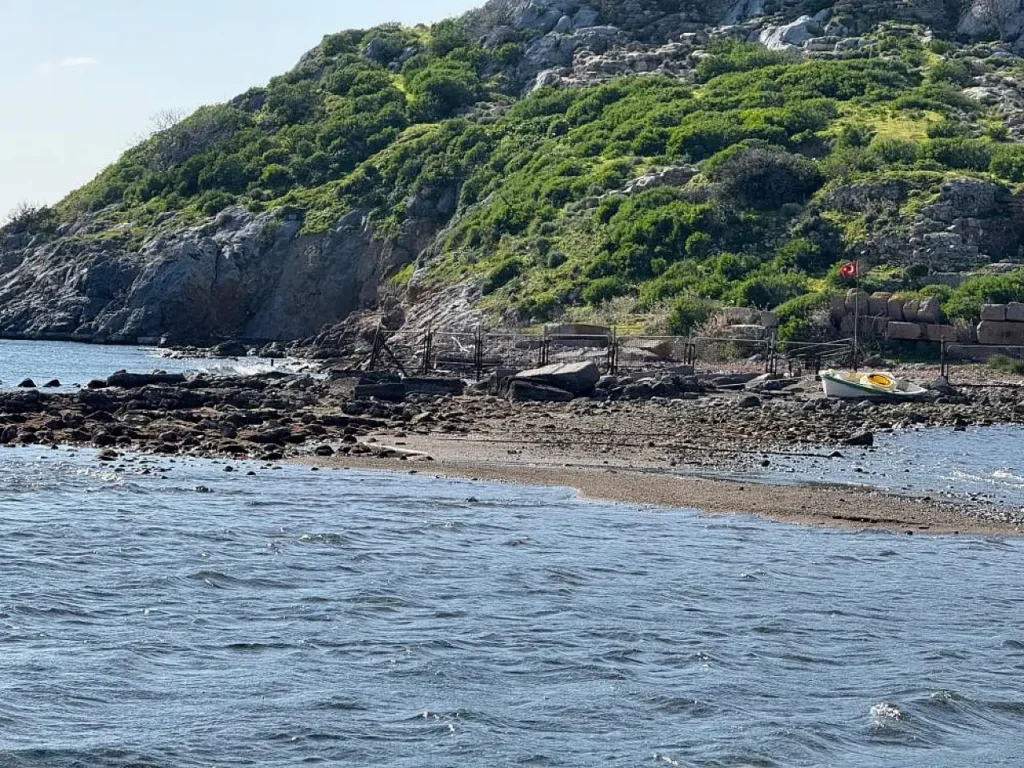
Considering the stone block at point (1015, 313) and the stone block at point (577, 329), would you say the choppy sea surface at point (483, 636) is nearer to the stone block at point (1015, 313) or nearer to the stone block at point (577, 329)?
the stone block at point (1015, 313)

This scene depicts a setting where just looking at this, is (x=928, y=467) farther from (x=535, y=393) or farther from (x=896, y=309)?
(x=896, y=309)

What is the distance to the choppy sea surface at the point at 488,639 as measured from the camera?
1152 centimetres

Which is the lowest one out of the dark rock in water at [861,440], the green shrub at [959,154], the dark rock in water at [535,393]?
the dark rock in water at [861,440]

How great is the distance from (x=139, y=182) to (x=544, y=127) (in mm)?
30372

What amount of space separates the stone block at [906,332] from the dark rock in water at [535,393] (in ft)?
49.5

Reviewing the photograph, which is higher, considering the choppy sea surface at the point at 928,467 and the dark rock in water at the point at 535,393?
the dark rock in water at the point at 535,393

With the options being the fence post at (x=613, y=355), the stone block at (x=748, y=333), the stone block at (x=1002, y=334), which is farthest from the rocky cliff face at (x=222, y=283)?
the stone block at (x=1002, y=334)

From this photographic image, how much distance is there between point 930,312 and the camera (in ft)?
171

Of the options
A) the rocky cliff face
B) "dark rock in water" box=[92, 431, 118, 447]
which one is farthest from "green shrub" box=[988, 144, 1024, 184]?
"dark rock in water" box=[92, 431, 118, 447]

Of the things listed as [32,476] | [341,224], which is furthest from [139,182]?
[32,476]

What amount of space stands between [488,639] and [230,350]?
6089 cm

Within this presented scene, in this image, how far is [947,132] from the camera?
73688 millimetres

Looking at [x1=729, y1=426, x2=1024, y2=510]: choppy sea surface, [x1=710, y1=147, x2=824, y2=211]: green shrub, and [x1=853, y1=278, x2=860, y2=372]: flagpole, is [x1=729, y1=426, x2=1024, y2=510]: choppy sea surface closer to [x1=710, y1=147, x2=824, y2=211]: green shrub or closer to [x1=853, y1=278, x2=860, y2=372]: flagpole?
[x1=853, y1=278, x2=860, y2=372]: flagpole

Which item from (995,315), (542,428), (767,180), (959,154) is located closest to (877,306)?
(995,315)
